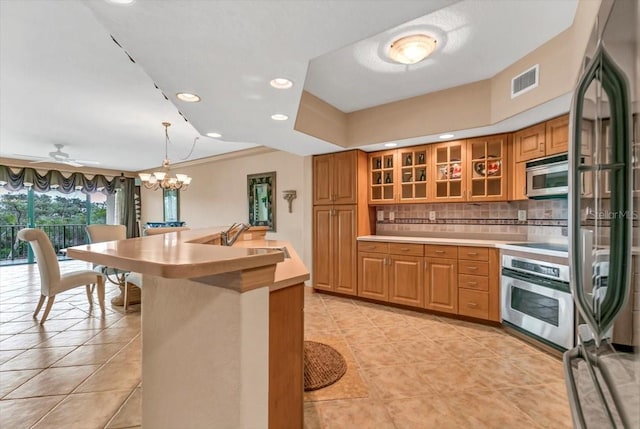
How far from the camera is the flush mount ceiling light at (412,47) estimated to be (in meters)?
2.17

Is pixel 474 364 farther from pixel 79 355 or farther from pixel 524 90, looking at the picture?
pixel 79 355

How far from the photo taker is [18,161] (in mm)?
6367

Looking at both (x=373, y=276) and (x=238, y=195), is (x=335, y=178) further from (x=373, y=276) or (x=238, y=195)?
(x=238, y=195)

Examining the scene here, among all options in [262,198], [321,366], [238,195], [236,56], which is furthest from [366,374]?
[238,195]

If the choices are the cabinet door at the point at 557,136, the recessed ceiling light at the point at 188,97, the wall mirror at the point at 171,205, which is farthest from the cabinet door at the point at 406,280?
the wall mirror at the point at 171,205

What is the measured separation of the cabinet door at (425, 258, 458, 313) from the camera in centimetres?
324

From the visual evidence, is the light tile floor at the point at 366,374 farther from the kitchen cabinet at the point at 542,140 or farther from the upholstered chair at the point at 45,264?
the kitchen cabinet at the point at 542,140

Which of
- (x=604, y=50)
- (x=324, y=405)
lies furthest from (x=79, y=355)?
(x=604, y=50)

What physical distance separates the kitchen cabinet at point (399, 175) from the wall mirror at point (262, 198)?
1887 millimetres

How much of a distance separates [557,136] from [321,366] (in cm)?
291

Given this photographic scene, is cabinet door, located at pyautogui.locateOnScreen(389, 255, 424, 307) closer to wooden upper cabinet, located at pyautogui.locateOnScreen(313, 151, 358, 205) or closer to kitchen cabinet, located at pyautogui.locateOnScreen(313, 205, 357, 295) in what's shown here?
kitchen cabinet, located at pyautogui.locateOnScreen(313, 205, 357, 295)

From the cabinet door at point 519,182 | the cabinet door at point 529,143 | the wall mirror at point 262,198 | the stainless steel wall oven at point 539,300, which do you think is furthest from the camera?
the wall mirror at point 262,198

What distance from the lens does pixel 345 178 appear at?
4.05 meters

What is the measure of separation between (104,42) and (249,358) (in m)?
2.59
